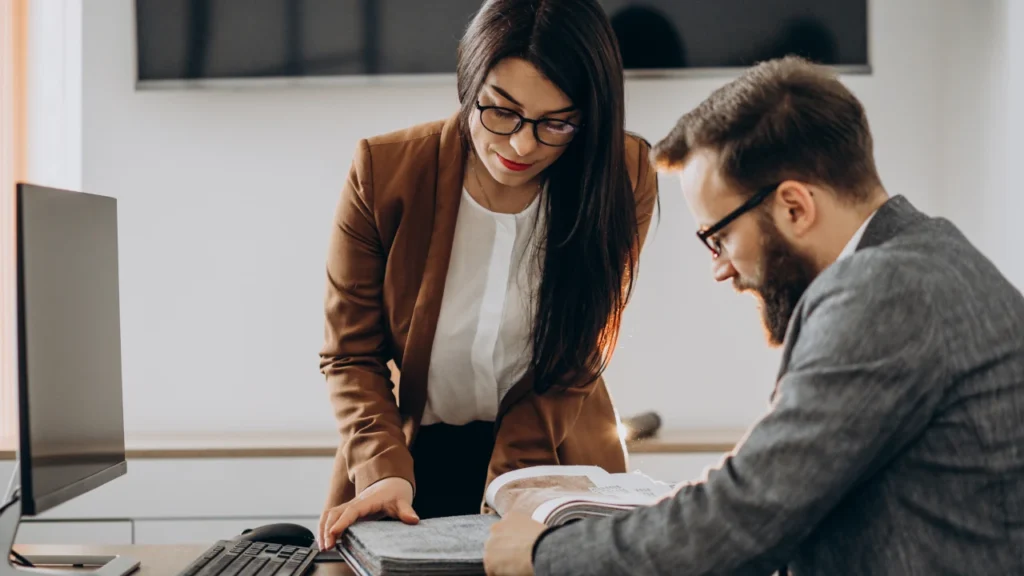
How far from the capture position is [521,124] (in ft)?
4.15

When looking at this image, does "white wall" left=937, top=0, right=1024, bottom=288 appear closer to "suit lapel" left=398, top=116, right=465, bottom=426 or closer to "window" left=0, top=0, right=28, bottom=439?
"suit lapel" left=398, top=116, right=465, bottom=426

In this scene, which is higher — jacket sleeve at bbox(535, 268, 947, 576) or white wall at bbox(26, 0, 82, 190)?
white wall at bbox(26, 0, 82, 190)

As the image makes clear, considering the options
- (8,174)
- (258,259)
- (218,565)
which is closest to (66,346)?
Answer: (218,565)

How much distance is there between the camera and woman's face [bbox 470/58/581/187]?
4.07ft

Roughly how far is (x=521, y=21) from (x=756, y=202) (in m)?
0.45

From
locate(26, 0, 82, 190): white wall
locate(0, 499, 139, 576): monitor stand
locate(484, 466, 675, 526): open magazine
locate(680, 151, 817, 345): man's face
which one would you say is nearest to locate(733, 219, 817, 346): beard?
locate(680, 151, 817, 345): man's face

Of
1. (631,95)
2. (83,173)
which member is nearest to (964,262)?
(631,95)

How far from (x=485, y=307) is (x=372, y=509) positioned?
1.19ft

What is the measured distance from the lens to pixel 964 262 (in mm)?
831

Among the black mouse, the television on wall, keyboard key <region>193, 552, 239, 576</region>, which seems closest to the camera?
keyboard key <region>193, 552, 239, 576</region>

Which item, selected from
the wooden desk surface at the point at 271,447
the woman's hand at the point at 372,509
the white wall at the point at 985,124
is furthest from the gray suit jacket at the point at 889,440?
the white wall at the point at 985,124

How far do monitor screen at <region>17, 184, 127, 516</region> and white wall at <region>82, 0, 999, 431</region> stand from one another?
1400 millimetres

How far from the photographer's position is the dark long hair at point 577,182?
1232 millimetres

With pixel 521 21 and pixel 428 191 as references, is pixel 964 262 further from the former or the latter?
pixel 428 191
